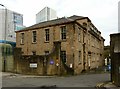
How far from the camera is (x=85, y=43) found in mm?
41531

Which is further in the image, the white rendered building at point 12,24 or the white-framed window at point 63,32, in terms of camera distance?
the white rendered building at point 12,24

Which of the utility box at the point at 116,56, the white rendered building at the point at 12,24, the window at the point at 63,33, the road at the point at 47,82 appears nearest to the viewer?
the utility box at the point at 116,56

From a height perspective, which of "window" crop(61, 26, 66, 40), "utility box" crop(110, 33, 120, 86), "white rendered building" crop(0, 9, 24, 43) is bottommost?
"utility box" crop(110, 33, 120, 86)

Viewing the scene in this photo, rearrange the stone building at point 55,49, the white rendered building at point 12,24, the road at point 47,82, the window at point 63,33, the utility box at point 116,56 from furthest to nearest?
the white rendered building at point 12,24 < the window at point 63,33 < the stone building at point 55,49 < the road at point 47,82 < the utility box at point 116,56

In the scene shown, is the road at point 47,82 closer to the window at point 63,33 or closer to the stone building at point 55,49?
the stone building at point 55,49

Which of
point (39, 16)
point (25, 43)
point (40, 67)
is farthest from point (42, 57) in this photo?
point (39, 16)

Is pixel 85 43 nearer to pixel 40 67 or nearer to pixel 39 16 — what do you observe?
pixel 40 67

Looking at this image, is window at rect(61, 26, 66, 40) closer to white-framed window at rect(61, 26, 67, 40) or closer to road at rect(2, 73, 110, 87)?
white-framed window at rect(61, 26, 67, 40)

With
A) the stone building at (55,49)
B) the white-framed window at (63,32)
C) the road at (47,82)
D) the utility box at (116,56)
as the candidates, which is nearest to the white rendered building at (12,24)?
the stone building at (55,49)

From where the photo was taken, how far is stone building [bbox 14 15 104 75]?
31.7 meters

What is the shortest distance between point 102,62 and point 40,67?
136ft

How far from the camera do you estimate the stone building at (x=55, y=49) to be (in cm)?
3173

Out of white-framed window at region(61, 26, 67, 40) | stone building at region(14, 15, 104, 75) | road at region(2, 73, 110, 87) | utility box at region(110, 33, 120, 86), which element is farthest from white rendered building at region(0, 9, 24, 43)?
utility box at region(110, 33, 120, 86)

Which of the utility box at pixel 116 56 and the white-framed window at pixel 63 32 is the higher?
the white-framed window at pixel 63 32
